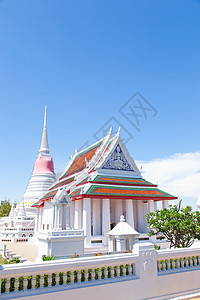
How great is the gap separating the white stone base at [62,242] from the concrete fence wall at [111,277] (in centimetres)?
656

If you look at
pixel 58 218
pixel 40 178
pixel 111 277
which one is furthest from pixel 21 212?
pixel 111 277

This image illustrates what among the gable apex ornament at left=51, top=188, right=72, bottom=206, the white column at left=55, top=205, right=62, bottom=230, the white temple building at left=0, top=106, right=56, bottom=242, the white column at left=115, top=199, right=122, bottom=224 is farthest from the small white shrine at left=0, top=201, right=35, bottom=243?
the gable apex ornament at left=51, top=188, right=72, bottom=206

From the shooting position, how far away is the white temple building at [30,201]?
2833cm

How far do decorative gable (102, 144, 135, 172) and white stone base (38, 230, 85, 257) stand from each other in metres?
7.61

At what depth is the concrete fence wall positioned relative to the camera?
4.98 metres

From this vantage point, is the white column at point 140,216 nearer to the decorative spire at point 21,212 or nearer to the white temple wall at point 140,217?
the white temple wall at point 140,217

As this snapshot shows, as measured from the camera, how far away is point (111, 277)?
5809 mm

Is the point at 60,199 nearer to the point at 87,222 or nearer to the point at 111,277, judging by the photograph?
the point at 87,222

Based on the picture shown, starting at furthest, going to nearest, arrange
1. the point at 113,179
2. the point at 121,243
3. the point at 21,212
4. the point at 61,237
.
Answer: the point at 21,212
the point at 113,179
the point at 61,237
the point at 121,243

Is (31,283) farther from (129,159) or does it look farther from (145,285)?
(129,159)

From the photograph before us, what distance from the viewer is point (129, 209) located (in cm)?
1808

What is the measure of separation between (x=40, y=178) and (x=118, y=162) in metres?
20.0

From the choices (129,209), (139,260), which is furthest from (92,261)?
(129,209)

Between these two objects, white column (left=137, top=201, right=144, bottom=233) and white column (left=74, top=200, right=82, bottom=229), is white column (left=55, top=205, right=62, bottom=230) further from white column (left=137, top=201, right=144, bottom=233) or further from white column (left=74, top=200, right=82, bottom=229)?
white column (left=137, top=201, right=144, bottom=233)
